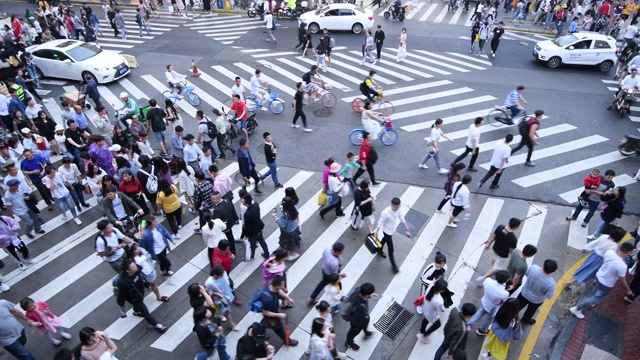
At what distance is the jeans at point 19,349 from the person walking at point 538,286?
28.6 feet

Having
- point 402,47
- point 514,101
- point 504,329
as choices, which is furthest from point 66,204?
point 402,47

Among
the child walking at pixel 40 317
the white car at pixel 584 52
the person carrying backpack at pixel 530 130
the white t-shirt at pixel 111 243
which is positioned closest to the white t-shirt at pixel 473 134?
the person carrying backpack at pixel 530 130

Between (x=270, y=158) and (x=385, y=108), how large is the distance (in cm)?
678

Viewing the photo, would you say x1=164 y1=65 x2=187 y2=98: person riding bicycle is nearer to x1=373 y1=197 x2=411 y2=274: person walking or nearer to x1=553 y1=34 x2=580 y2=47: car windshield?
x1=373 y1=197 x2=411 y2=274: person walking

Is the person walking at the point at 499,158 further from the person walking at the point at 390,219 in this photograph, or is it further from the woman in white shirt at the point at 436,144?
the person walking at the point at 390,219

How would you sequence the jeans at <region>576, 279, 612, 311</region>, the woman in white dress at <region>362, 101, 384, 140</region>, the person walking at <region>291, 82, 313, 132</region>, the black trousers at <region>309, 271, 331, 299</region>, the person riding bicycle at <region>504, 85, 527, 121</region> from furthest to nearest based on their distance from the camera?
1. the person riding bicycle at <region>504, 85, 527, 121</region>
2. the person walking at <region>291, 82, 313, 132</region>
3. the woman in white dress at <region>362, 101, 384, 140</region>
4. the black trousers at <region>309, 271, 331, 299</region>
5. the jeans at <region>576, 279, 612, 311</region>

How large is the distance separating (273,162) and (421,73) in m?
12.1

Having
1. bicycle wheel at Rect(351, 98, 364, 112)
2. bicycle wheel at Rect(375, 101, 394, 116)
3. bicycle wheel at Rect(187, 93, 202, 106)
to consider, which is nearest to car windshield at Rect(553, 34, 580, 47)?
bicycle wheel at Rect(375, 101, 394, 116)

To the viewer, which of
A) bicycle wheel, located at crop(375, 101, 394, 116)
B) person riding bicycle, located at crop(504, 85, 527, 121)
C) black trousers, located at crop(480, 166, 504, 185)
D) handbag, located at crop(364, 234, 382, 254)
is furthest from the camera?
bicycle wheel, located at crop(375, 101, 394, 116)

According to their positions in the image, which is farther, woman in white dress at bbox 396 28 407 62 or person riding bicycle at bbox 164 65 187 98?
woman in white dress at bbox 396 28 407 62

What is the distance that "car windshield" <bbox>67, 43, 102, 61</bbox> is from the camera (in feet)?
61.0

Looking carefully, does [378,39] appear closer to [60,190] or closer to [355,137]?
[355,137]

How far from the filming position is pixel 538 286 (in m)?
7.18

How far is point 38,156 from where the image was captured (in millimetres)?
10523
